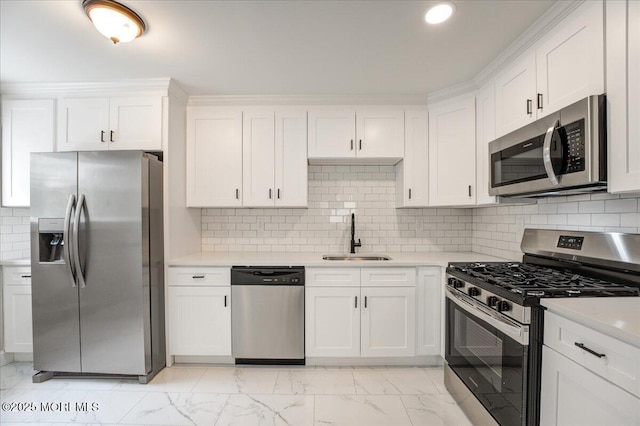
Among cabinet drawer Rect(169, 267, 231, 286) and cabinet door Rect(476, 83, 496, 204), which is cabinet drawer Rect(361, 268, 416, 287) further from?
cabinet drawer Rect(169, 267, 231, 286)

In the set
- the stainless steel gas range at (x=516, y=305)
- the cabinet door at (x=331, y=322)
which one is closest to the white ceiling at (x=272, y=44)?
the stainless steel gas range at (x=516, y=305)

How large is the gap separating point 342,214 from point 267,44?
1764mm

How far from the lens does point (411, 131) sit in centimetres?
285

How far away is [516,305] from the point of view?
4.64ft

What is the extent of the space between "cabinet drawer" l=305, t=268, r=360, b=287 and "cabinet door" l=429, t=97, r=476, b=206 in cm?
103

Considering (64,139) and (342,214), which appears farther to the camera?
(342,214)

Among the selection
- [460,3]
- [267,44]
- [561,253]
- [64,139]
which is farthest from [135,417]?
[460,3]

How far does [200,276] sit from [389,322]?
5.48ft

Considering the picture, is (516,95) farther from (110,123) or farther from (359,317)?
(110,123)

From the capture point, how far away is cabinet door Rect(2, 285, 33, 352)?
102 inches

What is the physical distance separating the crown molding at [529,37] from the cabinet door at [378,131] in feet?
2.43

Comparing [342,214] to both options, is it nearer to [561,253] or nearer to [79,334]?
[561,253]

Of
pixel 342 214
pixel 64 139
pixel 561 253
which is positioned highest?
pixel 64 139

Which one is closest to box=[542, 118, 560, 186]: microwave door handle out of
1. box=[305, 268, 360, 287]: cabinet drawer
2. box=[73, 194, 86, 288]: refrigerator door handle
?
box=[305, 268, 360, 287]: cabinet drawer
